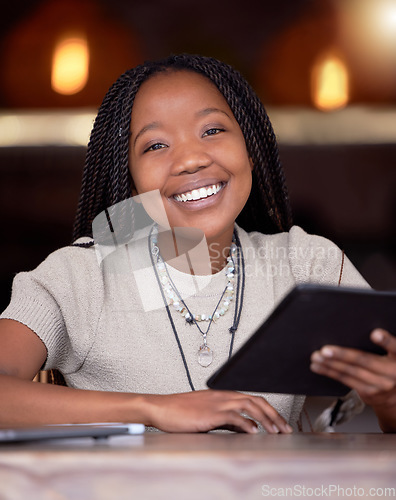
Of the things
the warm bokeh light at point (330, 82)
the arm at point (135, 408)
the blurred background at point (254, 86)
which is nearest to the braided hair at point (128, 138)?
the arm at point (135, 408)

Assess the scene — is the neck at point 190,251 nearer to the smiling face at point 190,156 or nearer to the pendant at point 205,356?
the smiling face at point 190,156

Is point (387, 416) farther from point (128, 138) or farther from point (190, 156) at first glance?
point (128, 138)

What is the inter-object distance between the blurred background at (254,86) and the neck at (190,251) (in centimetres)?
129

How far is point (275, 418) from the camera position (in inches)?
31.4

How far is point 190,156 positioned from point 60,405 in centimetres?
53

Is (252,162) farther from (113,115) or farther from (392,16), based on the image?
(392,16)

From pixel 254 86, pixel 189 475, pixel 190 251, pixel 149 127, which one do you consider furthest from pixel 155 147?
pixel 254 86

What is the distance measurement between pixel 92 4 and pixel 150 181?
1626 millimetres

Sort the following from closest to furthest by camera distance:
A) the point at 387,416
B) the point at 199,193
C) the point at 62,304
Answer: the point at 387,416
the point at 62,304
the point at 199,193

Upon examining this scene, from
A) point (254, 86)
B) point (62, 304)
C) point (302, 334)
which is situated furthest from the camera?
point (254, 86)

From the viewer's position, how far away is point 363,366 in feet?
2.37

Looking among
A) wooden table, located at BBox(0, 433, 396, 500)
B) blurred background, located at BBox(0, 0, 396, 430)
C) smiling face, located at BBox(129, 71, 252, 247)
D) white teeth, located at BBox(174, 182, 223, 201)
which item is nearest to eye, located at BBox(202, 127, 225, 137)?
smiling face, located at BBox(129, 71, 252, 247)

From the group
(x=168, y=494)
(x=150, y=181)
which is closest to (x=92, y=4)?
(x=150, y=181)

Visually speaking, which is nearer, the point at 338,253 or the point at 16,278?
the point at 16,278
